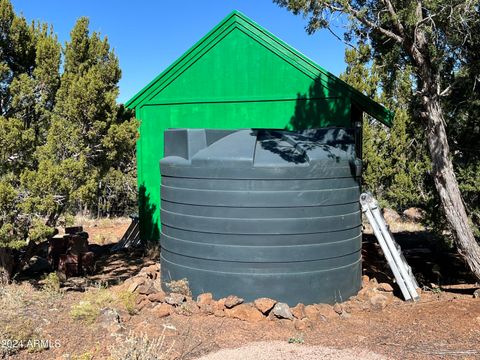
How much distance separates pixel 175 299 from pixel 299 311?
1621 mm

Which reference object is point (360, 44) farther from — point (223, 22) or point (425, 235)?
point (425, 235)

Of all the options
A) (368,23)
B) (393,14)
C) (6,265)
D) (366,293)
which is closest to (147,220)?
(6,265)

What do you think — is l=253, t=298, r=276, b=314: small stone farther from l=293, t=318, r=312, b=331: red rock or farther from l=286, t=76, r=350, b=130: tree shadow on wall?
l=286, t=76, r=350, b=130: tree shadow on wall

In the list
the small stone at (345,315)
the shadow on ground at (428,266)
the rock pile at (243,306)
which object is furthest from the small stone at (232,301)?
the shadow on ground at (428,266)

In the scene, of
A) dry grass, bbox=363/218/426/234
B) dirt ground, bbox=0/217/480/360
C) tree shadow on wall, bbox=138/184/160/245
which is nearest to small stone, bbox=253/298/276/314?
dirt ground, bbox=0/217/480/360

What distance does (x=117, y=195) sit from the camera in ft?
59.2

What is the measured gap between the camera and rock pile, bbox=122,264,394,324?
19.3ft

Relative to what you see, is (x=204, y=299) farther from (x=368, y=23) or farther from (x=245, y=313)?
(x=368, y=23)

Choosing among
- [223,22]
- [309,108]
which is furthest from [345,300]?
[223,22]

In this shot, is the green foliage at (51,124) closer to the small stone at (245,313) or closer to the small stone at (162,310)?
the small stone at (162,310)

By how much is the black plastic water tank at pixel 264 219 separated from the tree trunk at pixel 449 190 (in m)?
1.16

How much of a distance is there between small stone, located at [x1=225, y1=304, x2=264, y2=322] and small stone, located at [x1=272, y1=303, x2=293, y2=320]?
188mm

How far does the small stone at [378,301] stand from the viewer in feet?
21.0

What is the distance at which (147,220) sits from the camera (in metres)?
10.7
